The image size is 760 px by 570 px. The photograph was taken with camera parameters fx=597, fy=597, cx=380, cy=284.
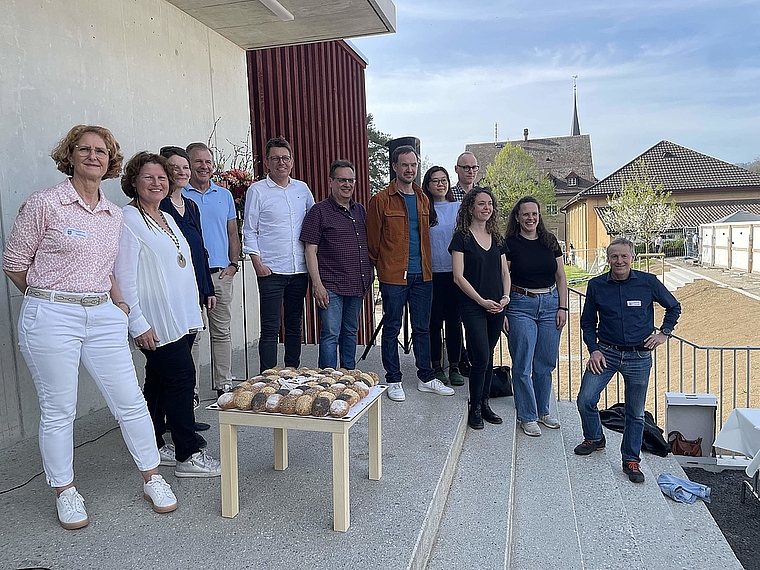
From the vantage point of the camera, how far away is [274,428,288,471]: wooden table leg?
3.18 meters

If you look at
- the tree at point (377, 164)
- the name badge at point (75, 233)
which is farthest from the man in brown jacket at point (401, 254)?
the tree at point (377, 164)

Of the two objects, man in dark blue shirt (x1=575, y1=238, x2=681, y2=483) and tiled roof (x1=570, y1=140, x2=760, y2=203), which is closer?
man in dark blue shirt (x1=575, y1=238, x2=681, y2=483)

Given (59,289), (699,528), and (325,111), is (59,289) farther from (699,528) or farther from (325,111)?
(325,111)

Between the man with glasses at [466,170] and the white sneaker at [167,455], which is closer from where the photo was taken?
the white sneaker at [167,455]

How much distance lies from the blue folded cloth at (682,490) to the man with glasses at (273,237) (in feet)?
10.3

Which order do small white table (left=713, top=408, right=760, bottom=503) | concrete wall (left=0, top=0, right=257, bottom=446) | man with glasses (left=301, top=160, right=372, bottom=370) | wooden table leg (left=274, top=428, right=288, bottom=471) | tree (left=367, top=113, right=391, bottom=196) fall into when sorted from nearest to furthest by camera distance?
wooden table leg (left=274, top=428, right=288, bottom=471), concrete wall (left=0, top=0, right=257, bottom=446), man with glasses (left=301, top=160, right=372, bottom=370), small white table (left=713, top=408, right=760, bottom=503), tree (left=367, top=113, right=391, bottom=196)

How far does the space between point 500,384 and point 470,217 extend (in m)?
1.62

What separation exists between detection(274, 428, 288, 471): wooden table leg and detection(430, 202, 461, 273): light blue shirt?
1.99 m

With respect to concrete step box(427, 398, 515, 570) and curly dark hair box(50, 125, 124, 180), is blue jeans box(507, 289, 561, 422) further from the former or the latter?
curly dark hair box(50, 125, 124, 180)

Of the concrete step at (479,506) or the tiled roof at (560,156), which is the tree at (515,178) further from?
the concrete step at (479,506)

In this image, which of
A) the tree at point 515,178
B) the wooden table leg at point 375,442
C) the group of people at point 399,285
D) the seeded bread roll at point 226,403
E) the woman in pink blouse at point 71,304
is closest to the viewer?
the woman in pink blouse at point 71,304

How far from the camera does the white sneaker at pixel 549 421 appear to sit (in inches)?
183

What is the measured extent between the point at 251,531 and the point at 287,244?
2062 mm

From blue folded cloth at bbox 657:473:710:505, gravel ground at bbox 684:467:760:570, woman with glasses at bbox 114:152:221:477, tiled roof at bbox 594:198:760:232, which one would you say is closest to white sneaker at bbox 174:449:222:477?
woman with glasses at bbox 114:152:221:477
